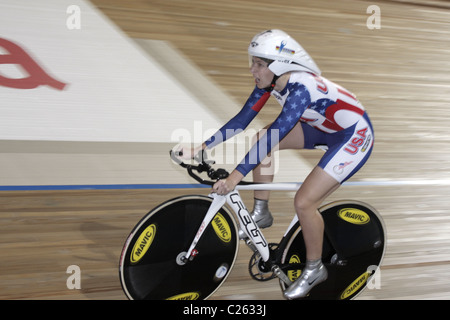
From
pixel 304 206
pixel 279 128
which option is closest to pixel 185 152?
pixel 279 128

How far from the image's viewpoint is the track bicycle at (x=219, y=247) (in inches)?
84.9

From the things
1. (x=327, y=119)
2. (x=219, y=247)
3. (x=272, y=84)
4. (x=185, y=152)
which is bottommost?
(x=219, y=247)

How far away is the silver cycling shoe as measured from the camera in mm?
2385

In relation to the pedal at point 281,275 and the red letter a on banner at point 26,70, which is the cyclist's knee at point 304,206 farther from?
the red letter a on banner at point 26,70

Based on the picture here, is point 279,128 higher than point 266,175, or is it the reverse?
point 279,128

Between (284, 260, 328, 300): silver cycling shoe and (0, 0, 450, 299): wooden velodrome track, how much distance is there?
32cm

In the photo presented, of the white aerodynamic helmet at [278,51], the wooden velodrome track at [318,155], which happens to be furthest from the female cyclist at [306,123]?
the wooden velodrome track at [318,155]

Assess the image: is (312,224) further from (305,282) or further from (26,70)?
(26,70)

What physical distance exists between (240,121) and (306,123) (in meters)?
0.31

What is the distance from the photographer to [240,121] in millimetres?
2385

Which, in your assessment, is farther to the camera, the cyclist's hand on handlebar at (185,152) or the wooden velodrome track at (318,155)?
the wooden velodrome track at (318,155)

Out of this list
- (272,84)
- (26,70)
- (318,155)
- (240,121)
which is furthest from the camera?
(318,155)

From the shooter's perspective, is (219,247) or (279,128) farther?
(219,247)

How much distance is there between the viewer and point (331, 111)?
2301mm
